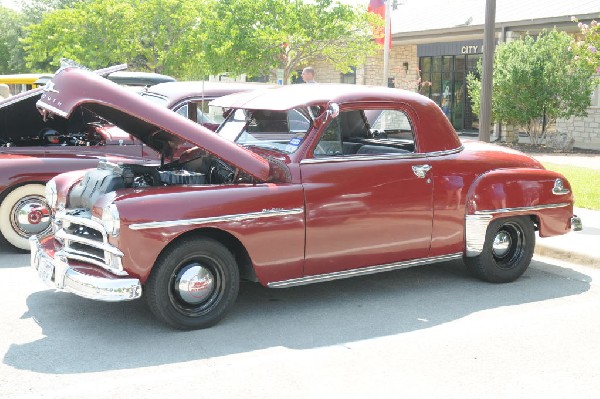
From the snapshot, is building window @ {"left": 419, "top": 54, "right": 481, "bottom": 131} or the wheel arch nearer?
the wheel arch

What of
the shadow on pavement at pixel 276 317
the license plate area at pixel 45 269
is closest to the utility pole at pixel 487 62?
the shadow on pavement at pixel 276 317

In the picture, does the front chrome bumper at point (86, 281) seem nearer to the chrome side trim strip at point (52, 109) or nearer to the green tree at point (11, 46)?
the chrome side trim strip at point (52, 109)

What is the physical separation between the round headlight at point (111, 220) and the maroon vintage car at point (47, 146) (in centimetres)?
226

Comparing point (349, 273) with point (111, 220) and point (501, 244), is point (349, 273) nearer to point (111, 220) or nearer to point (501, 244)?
point (501, 244)

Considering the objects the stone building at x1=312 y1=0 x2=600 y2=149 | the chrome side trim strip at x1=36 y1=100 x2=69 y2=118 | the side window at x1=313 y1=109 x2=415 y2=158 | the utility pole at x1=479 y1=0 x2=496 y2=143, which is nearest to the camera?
the chrome side trim strip at x1=36 y1=100 x2=69 y2=118

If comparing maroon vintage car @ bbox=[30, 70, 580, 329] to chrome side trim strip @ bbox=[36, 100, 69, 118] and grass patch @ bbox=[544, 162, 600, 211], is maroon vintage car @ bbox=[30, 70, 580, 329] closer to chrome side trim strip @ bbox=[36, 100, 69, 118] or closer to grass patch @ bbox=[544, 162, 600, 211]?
chrome side trim strip @ bbox=[36, 100, 69, 118]

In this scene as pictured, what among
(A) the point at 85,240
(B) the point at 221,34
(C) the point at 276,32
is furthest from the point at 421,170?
(B) the point at 221,34

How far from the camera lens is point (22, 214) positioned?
23.8ft

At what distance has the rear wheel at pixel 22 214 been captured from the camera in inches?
284

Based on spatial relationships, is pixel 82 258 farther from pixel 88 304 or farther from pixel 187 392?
pixel 187 392

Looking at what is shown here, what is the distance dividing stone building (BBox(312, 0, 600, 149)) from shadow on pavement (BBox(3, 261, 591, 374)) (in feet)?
Answer: 43.2

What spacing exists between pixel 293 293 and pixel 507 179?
211cm

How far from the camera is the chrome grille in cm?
471

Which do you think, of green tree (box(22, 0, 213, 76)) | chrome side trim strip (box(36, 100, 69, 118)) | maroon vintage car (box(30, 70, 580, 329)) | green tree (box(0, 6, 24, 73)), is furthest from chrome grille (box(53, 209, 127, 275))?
green tree (box(0, 6, 24, 73))
